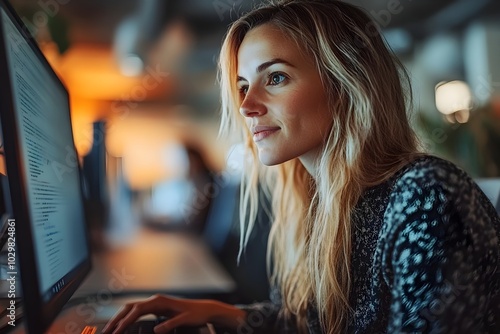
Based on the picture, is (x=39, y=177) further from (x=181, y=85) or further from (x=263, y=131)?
(x=181, y=85)

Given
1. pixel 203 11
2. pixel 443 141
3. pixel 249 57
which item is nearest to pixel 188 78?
pixel 203 11

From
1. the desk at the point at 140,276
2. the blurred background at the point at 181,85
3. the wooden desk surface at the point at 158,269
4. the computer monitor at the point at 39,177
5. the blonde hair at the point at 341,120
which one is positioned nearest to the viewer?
the computer monitor at the point at 39,177

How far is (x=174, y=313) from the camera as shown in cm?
77

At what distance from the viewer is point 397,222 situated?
569 millimetres

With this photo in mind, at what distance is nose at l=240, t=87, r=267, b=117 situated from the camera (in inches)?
28.1

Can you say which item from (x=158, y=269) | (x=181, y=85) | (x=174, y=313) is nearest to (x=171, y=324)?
(x=174, y=313)

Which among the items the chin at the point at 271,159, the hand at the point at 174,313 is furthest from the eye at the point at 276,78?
the hand at the point at 174,313

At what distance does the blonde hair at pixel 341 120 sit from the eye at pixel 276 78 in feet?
0.17

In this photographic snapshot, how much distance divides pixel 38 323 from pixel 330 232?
38 centimetres

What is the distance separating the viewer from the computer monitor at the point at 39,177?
1.50 feet

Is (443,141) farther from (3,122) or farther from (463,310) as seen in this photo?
(3,122)

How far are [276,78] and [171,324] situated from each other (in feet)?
1.27

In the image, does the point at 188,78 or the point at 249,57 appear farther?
the point at 188,78

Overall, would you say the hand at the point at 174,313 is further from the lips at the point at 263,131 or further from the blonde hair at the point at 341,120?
the lips at the point at 263,131
